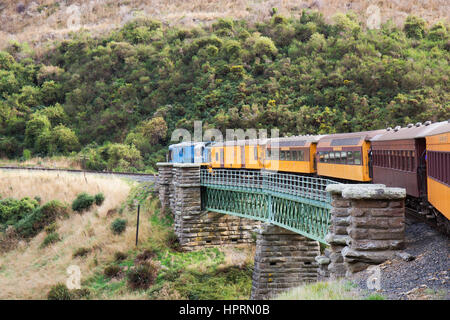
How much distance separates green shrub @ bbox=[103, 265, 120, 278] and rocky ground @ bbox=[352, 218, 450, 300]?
71.1ft

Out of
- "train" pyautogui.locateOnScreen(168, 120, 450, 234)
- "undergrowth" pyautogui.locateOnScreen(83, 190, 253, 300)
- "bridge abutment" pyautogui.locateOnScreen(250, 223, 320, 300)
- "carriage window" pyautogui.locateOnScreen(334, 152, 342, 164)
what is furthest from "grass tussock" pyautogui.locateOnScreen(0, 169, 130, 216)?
"carriage window" pyautogui.locateOnScreen(334, 152, 342, 164)

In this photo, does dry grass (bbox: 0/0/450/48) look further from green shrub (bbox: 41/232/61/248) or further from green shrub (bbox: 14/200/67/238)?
green shrub (bbox: 41/232/61/248)

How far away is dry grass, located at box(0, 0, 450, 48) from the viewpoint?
72938 millimetres

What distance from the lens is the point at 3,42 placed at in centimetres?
9062

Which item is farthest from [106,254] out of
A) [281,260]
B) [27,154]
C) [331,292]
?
[27,154]

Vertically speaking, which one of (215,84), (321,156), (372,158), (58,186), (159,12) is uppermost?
(159,12)

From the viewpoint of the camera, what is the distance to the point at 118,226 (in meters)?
36.2

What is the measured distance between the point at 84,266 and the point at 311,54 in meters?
40.4

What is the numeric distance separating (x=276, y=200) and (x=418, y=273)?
49.1 ft

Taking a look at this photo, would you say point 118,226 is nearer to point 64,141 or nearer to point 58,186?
point 58,186

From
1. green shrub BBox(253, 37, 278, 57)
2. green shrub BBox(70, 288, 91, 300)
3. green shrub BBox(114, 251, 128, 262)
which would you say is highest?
green shrub BBox(253, 37, 278, 57)
